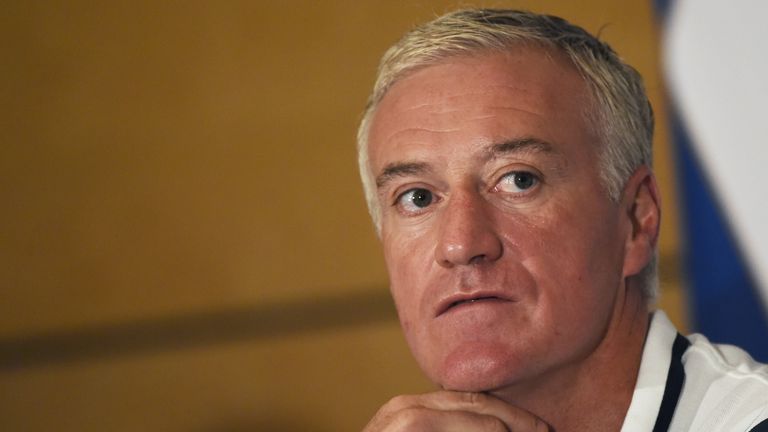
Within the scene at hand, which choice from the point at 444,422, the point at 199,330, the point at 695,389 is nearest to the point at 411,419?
the point at 444,422

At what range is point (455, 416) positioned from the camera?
1567 mm

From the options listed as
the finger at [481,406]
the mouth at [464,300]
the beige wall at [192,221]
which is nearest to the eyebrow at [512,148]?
the mouth at [464,300]

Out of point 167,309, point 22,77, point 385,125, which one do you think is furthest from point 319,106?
point 385,125

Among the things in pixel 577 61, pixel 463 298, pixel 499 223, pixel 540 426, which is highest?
pixel 577 61

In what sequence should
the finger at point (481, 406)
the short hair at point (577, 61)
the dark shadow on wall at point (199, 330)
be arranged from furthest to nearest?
the dark shadow on wall at point (199, 330) < the short hair at point (577, 61) < the finger at point (481, 406)

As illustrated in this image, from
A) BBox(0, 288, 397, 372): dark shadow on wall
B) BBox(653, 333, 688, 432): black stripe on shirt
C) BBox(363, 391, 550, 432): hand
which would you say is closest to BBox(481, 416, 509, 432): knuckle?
BBox(363, 391, 550, 432): hand

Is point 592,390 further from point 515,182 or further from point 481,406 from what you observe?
point 515,182

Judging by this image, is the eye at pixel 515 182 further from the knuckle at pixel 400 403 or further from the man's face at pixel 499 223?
the knuckle at pixel 400 403

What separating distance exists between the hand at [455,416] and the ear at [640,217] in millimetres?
304

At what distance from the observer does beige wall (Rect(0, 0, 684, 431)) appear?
2980 millimetres

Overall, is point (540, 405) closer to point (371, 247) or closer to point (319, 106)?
point (371, 247)

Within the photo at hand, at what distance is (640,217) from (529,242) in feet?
0.91

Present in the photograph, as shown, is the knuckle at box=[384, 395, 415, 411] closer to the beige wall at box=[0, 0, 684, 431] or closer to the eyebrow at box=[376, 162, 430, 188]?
the eyebrow at box=[376, 162, 430, 188]

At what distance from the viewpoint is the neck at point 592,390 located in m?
1.63
